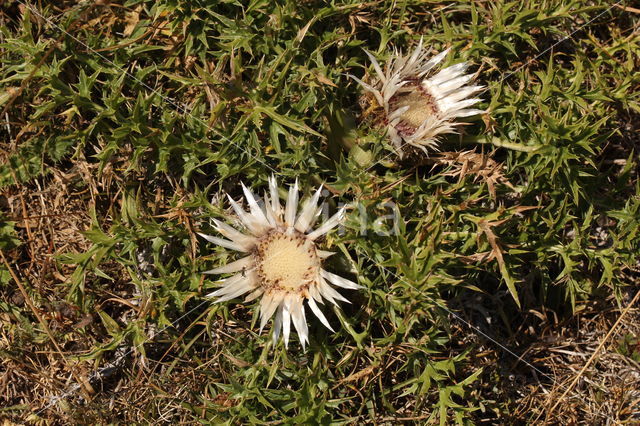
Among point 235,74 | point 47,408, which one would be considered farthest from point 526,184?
point 47,408

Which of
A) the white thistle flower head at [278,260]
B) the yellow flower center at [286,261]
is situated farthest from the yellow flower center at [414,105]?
the yellow flower center at [286,261]

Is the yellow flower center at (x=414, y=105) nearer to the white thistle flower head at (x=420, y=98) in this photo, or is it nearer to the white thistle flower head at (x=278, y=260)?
the white thistle flower head at (x=420, y=98)

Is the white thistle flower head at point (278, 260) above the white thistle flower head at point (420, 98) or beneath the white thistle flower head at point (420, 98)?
beneath

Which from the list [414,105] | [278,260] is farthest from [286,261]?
[414,105]

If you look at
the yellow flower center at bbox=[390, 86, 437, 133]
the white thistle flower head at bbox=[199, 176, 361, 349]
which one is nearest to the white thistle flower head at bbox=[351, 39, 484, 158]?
the yellow flower center at bbox=[390, 86, 437, 133]

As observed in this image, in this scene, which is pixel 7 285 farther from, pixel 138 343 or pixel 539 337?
pixel 539 337

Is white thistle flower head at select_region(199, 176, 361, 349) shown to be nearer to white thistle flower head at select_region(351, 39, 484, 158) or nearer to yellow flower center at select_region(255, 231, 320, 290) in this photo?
yellow flower center at select_region(255, 231, 320, 290)
